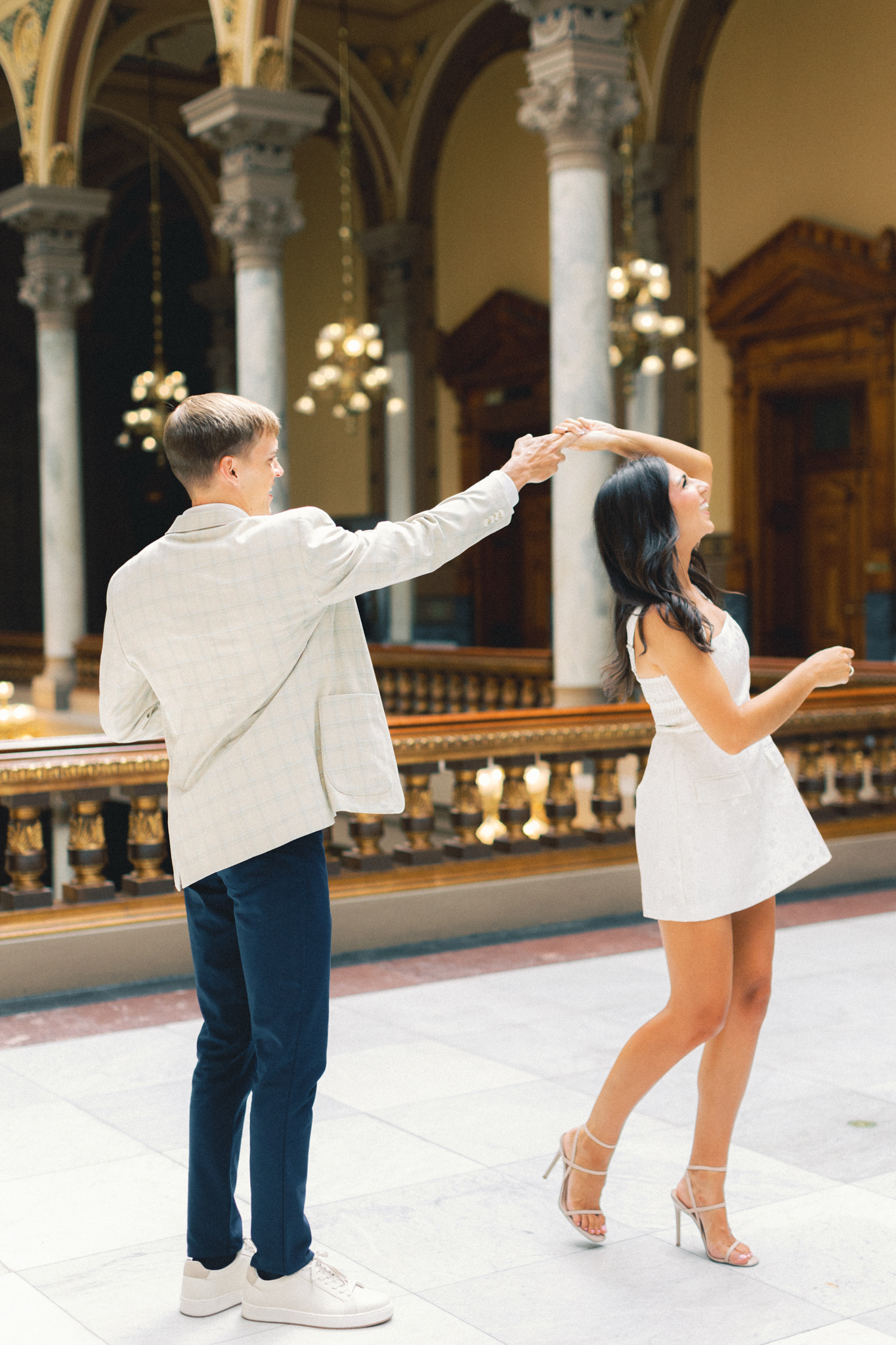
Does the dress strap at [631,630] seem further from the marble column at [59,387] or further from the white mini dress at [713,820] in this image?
the marble column at [59,387]

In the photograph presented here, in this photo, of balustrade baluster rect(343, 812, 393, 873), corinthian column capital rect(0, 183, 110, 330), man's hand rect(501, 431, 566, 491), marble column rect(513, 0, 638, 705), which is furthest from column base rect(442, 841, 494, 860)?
corinthian column capital rect(0, 183, 110, 330)

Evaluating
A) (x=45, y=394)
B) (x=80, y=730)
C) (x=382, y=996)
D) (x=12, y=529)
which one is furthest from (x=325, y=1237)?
(x=12, y=529)

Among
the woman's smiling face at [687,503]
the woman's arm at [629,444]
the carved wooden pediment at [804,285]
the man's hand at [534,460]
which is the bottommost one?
the woman's smiling face at [687,503]

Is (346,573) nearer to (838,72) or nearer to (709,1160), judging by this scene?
(709,1160)

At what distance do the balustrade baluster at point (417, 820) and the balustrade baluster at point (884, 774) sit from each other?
2447mm

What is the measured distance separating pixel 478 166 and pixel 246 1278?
1598 centimetres

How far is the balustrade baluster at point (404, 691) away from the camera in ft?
41.1

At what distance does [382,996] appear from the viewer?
17.3 feet

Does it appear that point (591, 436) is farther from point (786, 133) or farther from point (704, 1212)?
point (786, 133)

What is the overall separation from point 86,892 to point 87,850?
161 millimetres

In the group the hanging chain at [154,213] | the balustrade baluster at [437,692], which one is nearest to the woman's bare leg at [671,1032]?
the balustrade baluster at [437,692]

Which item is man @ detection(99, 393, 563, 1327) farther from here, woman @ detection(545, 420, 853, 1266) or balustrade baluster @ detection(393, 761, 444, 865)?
balustrade baluster @ detection(393, 761, 444, 865)

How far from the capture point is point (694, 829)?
2.99 meters

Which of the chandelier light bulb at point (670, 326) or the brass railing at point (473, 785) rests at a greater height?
the chandelier light bulb at point (670, 326)
